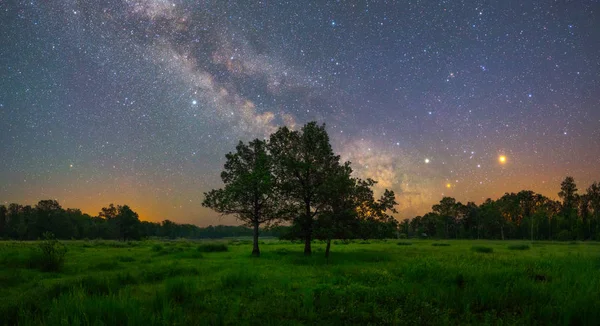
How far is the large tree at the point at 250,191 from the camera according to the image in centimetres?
3138

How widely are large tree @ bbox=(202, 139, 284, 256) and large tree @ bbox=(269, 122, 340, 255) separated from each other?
1.44 m

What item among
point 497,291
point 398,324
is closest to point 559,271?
point 497,291

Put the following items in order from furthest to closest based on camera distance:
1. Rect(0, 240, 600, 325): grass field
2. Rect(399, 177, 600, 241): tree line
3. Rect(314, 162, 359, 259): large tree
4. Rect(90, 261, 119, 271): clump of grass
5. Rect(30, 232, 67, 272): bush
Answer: Rect(399, 177, 600, 241): tree line < Rect(314, 162, 359, 259): large tree < Rect(90, 261, 119, 271): clump of grass < Rect(30, 232, 67, 272): bush < Rect(0, 240, 600, 325): grass field

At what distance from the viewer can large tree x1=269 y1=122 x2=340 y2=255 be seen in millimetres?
29453

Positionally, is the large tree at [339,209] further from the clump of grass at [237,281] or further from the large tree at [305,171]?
the clump of grass at [237,281]

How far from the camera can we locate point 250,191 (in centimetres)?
3269

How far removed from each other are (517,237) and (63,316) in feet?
455

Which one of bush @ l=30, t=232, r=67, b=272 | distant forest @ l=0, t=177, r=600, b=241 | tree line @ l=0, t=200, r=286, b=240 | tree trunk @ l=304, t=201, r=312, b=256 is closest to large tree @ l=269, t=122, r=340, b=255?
tree trunk @ l=304, t=201, r=312, b=256

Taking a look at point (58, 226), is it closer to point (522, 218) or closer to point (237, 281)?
point (237, 281)

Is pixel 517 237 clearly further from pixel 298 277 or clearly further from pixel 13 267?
pixel 13 267

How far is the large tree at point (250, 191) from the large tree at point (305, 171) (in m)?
1.44

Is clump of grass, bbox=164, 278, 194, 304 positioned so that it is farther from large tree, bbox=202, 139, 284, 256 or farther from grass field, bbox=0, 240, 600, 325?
large tree, bbox=202, 139, 284, 256

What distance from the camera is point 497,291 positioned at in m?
10.0

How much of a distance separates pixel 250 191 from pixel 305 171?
676 cm
